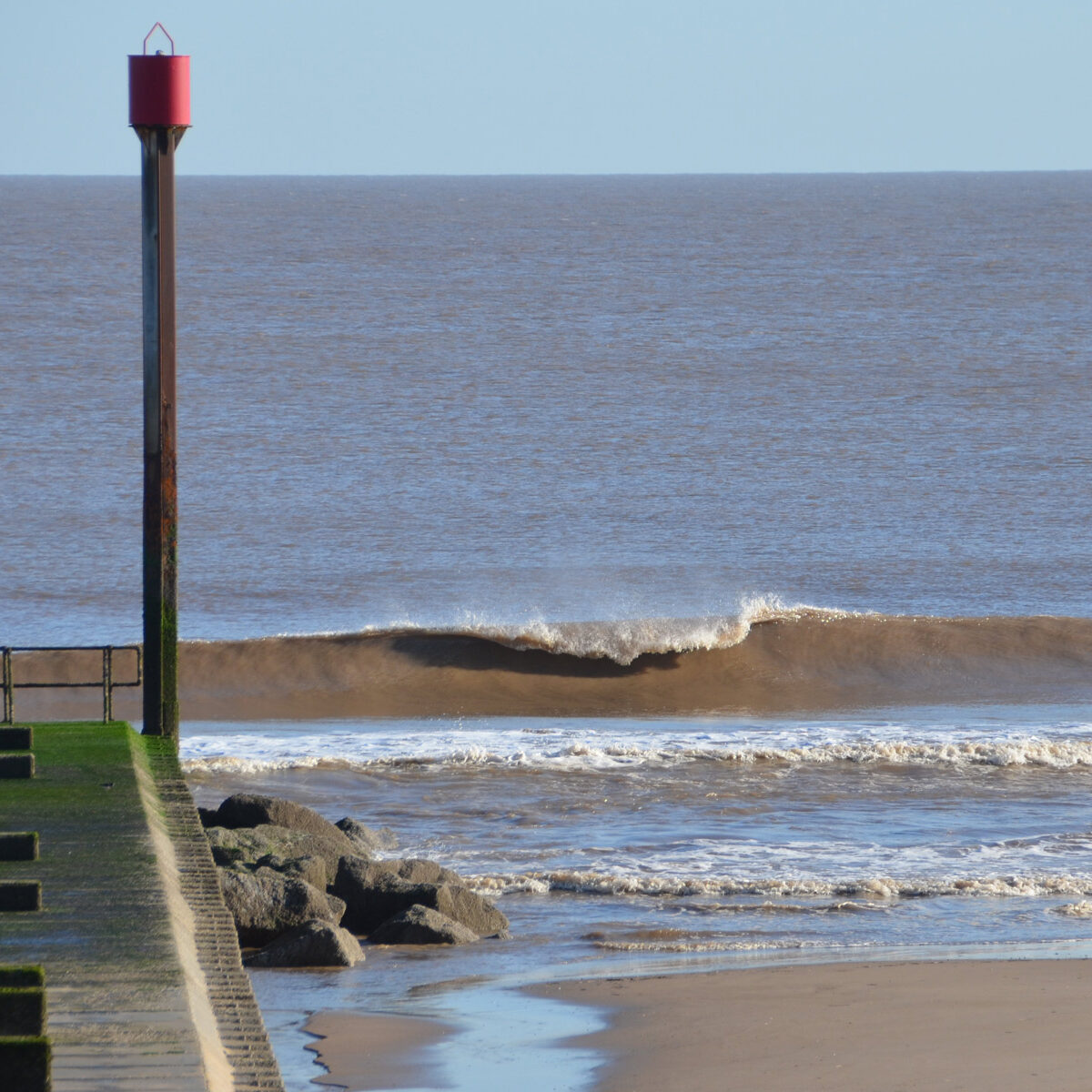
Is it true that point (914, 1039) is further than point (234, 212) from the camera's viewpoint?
No

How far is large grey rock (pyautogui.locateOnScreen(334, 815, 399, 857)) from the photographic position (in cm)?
1228

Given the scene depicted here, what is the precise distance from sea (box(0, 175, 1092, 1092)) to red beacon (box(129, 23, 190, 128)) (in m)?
4.85

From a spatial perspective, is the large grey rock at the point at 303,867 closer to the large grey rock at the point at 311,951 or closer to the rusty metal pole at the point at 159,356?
the large grey rock at the point at 311,951

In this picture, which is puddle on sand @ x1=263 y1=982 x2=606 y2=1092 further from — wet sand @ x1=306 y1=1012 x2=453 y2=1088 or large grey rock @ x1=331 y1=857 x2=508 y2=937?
large grey rock @ x1=331 y1=857 x2=508 y2=937

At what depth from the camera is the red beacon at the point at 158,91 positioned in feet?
36.4

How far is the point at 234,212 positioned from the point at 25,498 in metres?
92.3

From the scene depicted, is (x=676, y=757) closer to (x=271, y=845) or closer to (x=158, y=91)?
(x=271, y=845)

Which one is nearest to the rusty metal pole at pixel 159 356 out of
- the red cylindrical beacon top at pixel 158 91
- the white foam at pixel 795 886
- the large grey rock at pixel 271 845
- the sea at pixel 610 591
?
the red cylindrical beacon top at pixel 158 91

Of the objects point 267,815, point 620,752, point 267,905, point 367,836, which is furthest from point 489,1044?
point 620,752

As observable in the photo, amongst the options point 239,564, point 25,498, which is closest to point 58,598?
point 239,564

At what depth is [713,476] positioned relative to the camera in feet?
120

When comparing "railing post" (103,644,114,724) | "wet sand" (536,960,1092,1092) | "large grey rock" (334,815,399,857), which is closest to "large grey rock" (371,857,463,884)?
"large grey rock" (334,815,399,857)

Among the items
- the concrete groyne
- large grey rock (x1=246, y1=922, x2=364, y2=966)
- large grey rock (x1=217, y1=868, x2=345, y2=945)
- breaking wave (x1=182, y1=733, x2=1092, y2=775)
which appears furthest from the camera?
breaking wave (x1=182, y1=733, x2=1092, y2=775)

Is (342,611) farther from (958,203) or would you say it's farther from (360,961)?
(958,203)
